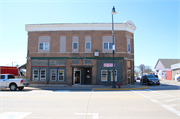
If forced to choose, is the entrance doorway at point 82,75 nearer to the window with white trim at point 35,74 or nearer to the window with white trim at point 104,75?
the window with white trim at point 104,75

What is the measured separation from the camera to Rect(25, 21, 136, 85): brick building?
2042cm

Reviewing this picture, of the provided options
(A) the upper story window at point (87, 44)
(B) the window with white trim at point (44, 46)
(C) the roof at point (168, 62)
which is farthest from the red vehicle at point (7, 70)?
(C) the roof at point (168, 62)


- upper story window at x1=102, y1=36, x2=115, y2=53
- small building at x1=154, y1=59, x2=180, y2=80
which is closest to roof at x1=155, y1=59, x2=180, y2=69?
Result: small building at x1=154, y1=59, x2=180, y2=80

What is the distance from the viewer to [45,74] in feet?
68.7

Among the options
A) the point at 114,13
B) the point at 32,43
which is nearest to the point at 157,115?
the point at 114,13

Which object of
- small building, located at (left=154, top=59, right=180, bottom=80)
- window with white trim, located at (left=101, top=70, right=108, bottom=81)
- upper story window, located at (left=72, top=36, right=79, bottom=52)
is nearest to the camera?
window with white trim, located at (left=101, top=70, right=108, bottom=81)

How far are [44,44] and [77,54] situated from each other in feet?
16.9

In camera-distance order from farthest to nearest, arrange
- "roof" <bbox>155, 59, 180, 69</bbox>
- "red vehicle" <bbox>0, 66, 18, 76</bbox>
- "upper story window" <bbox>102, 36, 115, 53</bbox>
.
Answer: "roof" <bbox>155, 59, 180, 69</bbox> → "red vehicle" <bbox>0, 66, 18, 76</bbox> → "upper story window" <bbox>102, 36, 115, 53</bbox>

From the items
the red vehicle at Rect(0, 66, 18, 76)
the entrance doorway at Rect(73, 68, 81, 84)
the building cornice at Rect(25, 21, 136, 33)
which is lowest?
the entrance doorway at Rect(73, 68, 81, 84)

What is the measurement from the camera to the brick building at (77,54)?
20422 millimetres

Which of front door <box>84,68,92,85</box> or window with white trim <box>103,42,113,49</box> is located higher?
window with white trim <box>103,42,113,49</box>

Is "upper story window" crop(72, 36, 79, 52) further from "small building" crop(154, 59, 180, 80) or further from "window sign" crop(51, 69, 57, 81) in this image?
"small building" crop(154, 59, 180, 80)

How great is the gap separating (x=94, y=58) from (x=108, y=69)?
8.24ft

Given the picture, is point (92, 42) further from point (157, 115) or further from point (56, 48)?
point (157, 115)
